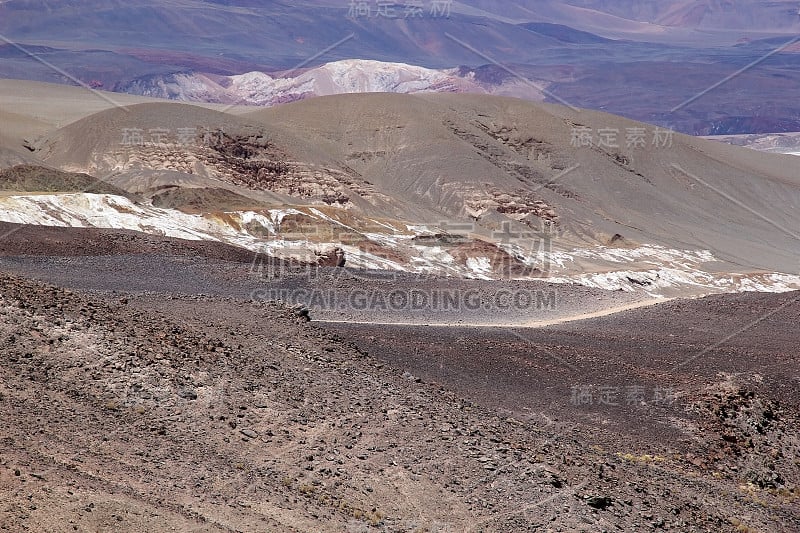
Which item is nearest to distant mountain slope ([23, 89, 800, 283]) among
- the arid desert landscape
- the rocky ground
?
the arid desert landscape

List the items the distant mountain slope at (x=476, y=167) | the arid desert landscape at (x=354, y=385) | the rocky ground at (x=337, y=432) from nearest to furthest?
the rocky ground at (x=337, y=432)
the arid desert landscape at (x=354, y=385)
the distant mountain slope at (x=476, y=167)

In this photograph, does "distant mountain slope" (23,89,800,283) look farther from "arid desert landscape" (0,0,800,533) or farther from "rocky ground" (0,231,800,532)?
"rocky ground" (0,231,800,532)

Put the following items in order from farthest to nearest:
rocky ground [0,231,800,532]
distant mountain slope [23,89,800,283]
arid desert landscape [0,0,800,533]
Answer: distant mountain slope [23,89,800,283]
arid desert landscape [0,0,800,533]
rocky ground [0,231,800,532]

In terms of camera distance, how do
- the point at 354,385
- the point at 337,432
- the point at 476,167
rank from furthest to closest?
1. the point at 476,167
2. the point at 354,385
3. the point at 337,432

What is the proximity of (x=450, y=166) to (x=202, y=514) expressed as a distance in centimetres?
5555

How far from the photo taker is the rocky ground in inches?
310

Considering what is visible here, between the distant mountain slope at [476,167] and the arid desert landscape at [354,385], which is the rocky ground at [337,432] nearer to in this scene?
the arid desert landscape at [354,385]

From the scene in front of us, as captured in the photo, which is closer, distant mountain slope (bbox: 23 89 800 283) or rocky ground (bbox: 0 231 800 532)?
rocky ground (bbox: 0 231 800 532)

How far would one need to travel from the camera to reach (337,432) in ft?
31.6

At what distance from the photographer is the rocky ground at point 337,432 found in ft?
25.8

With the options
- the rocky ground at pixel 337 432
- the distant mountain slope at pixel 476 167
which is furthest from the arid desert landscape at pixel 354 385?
the distant mountain slope at pixel 476 167

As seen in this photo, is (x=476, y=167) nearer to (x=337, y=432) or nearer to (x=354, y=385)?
(x=354, y=385)

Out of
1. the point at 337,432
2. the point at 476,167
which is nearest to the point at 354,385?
the point at 337,432

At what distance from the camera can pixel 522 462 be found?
9680mm
